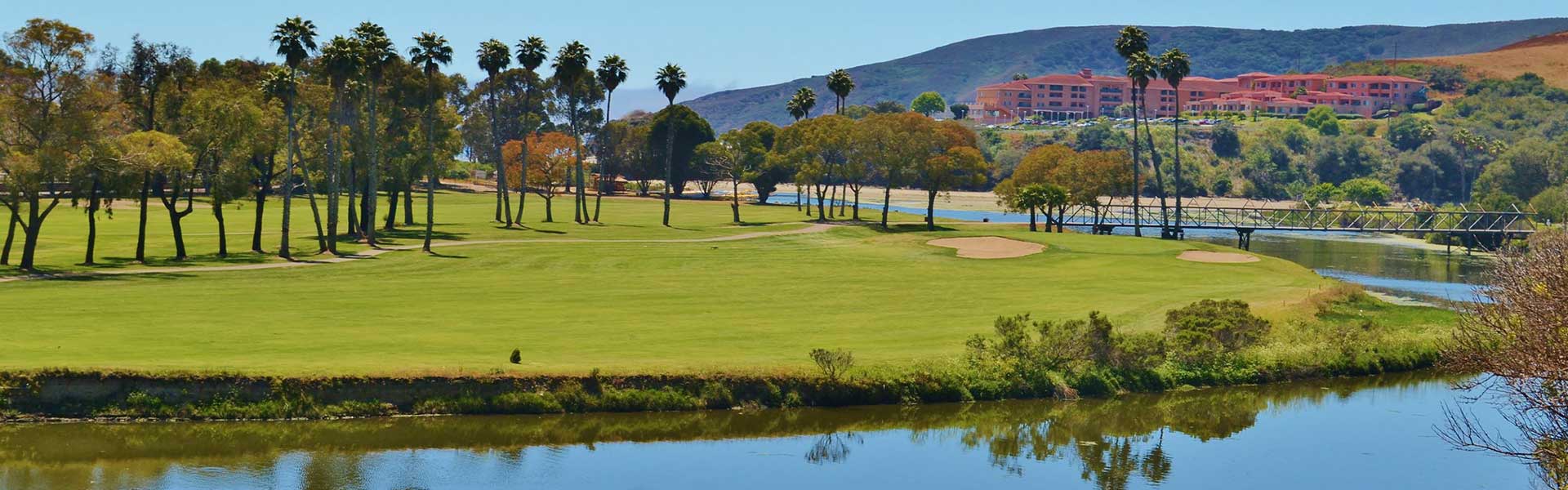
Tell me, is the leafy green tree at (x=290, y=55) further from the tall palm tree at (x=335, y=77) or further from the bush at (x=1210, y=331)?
the bush at (x=1210, y=331)

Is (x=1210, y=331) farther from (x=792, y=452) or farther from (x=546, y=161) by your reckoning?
(x=546, y=161)

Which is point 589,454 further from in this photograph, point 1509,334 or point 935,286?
point 935,286

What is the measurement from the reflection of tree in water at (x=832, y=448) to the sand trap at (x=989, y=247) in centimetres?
4564

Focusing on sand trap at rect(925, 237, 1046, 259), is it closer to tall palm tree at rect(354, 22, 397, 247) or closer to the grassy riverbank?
the grassy riverbank

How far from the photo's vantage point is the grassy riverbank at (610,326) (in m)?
43.2

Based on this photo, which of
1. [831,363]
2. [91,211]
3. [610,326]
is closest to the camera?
[831,363]

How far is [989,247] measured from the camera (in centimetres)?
9269

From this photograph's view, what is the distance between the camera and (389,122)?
101 meters

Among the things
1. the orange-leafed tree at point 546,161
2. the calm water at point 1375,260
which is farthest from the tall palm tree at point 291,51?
the calm water at point 1375,260

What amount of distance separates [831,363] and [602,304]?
17.3 metres

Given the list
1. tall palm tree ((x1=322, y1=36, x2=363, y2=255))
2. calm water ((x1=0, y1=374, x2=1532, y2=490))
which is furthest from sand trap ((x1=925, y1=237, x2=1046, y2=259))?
calm water ((x1=0, y1=374, x2=1532, y2=490))

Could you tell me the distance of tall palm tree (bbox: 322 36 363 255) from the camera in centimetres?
8100

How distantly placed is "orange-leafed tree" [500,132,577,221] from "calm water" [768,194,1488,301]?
41042 millimetres

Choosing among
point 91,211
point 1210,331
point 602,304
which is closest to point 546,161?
point 91,211
